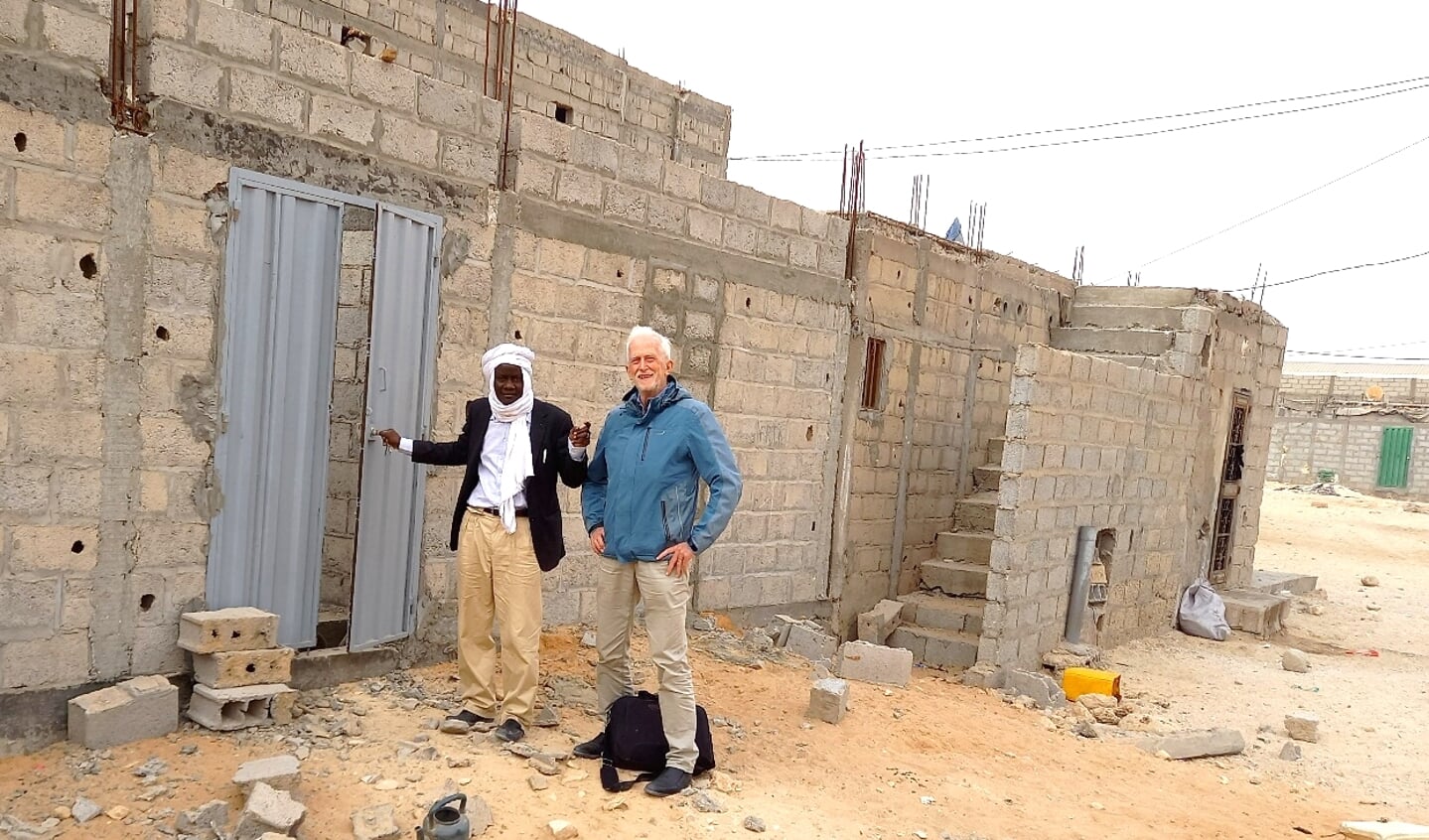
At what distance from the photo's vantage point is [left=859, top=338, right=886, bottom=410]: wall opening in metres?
9.00

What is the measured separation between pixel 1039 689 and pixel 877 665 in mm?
1357

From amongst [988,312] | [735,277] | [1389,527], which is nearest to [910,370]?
[988,312]

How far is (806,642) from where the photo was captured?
7.66 metres

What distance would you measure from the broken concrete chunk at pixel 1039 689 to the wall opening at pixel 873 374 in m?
2.65

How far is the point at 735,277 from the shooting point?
7473 millimetres

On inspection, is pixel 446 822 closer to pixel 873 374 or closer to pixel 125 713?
pixel 125 713

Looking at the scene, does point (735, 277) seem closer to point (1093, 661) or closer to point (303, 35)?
point (303, 35)

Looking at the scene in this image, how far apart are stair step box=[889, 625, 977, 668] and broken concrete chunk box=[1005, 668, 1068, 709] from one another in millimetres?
655

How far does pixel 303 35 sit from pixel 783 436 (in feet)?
14.9

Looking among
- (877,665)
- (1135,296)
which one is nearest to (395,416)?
(877,665)

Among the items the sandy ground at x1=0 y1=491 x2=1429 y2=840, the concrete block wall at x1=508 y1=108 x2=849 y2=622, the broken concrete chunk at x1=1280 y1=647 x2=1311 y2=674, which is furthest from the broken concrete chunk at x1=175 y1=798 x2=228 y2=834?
the broken concrete chunk at x1=1280 y1=647 x2=1311 y2=674

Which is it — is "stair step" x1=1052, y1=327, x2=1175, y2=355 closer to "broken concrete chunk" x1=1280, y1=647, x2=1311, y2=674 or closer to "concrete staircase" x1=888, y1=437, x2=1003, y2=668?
"concrete staircase" x1=888, y1=437, x2=1003, y2=668

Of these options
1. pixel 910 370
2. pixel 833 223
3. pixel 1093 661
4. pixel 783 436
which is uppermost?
pixel 833 223

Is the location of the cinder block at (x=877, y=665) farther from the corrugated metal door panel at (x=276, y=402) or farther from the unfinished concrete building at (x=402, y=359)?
the corrugated metal door panel at (x=276, y=402)
